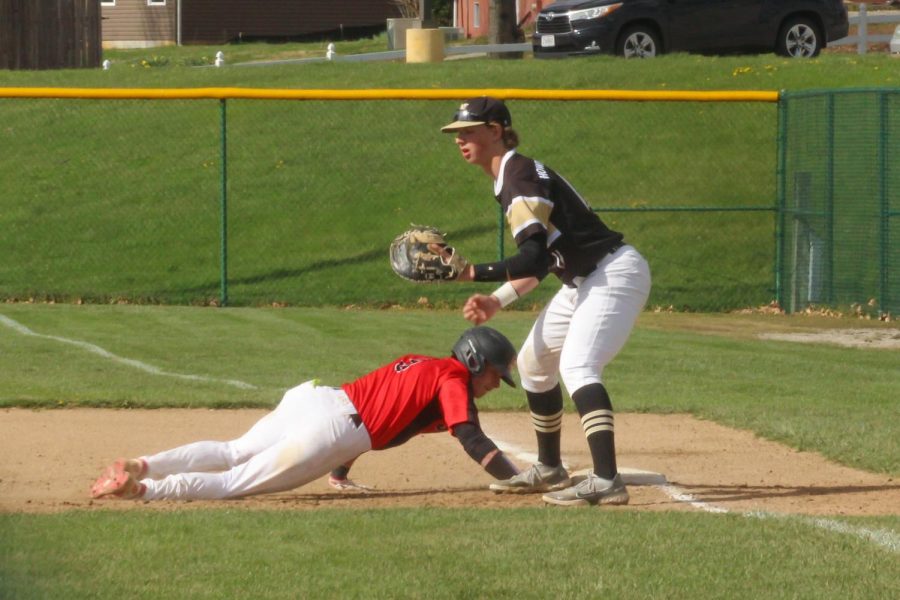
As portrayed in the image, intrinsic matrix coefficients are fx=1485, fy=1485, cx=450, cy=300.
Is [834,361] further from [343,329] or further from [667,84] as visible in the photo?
[667,84]

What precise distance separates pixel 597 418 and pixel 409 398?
2.73ft

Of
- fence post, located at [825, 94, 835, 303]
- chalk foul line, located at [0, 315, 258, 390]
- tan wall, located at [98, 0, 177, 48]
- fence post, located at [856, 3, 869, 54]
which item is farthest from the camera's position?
tan wall, located at [98, 0, 177, 48]

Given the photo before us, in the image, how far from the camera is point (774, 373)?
11.6 meters

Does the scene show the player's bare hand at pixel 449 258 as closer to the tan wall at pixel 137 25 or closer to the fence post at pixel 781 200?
the fence post at pixel 781 200

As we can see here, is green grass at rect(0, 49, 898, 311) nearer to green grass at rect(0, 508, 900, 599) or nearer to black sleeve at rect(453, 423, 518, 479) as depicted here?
black sleeve at rect(453, 423, 518, 479)

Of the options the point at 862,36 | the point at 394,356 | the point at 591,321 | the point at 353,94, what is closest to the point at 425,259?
the point at 591,321

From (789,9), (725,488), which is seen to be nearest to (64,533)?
(725,488)

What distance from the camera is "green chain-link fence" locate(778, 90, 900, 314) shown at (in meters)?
15.8

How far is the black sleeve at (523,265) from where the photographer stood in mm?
6293

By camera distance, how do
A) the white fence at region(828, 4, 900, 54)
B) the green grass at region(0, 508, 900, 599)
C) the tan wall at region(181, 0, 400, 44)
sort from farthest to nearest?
1. the tan wall at region(181, 0, 400, 44)
2. the white fence at region(828, 4, 900, 54)
3. the green grass at region(0, 508, 900, 599)

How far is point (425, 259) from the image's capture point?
254 inches

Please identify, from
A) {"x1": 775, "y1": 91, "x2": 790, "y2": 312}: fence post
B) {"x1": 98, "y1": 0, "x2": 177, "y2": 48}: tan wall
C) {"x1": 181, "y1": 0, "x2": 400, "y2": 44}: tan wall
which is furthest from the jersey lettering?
{"x1": 98, "y1": 0, "x2": 177, "y2": 48}: tan wall

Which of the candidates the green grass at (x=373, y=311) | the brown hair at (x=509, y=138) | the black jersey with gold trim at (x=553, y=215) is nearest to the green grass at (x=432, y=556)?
the green grass at (x=373, y=311)

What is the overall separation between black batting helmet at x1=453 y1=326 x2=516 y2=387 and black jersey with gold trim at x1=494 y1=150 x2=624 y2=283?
41cm
